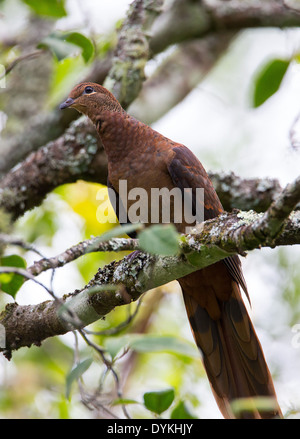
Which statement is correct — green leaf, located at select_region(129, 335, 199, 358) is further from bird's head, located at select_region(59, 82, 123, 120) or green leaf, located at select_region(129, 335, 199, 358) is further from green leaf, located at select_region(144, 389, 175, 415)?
bird's head, located at select_region(59, 82, 123, 120)

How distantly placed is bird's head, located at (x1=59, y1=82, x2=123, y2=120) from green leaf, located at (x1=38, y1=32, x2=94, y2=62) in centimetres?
61

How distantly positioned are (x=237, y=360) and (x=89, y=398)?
167cm

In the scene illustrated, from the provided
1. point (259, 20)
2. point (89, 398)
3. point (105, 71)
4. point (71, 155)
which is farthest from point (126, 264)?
point (259, 20)

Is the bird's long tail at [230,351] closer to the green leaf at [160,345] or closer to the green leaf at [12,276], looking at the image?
the green leaf at [12,276]

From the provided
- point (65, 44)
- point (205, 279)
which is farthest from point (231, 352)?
point (65, 44)

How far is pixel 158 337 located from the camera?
71.4 inches

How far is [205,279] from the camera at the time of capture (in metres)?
3.82

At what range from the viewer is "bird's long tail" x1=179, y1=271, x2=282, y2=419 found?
366 centimetres

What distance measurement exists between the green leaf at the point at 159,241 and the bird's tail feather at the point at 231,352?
2.21 metres

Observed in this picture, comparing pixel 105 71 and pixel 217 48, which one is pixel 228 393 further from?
pixel 217 48

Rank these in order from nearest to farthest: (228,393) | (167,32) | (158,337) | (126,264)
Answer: (158,337) → (126,264) → (228,393) → (167,32)

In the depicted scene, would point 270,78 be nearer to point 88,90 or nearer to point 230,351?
point 88,90

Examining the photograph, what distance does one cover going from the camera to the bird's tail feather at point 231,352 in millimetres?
3662

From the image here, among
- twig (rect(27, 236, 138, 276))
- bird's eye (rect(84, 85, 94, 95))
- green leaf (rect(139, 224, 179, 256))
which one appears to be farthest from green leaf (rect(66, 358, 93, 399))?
bird's eye (rect(84, 85, 94, 95))
